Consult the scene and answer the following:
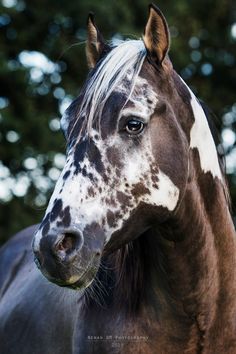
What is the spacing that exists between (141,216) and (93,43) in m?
0.97

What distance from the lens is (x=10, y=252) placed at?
586cm

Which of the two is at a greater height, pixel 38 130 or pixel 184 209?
pixel 184 209

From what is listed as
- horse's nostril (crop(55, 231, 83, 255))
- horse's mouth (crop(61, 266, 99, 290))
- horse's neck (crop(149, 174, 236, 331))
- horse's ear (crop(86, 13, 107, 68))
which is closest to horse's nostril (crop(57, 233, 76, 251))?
horse's nostril (crop(55, 231, 83, 255))

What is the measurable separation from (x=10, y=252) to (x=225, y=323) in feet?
8.43

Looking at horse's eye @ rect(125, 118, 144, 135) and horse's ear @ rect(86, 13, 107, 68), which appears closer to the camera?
horse's eye @ rect(125, 118, 144, 135)

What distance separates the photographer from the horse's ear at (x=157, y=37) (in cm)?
352

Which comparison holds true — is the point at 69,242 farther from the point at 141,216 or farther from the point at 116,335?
the point at 116,335

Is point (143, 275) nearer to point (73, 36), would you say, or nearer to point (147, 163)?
point (147, 163)

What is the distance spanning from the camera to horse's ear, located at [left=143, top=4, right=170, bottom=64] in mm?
3525

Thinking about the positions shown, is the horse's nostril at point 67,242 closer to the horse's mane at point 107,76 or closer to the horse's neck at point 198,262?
the horse's mane at point 107,76

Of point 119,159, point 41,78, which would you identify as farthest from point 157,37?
point 41,78

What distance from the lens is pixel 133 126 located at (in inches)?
132

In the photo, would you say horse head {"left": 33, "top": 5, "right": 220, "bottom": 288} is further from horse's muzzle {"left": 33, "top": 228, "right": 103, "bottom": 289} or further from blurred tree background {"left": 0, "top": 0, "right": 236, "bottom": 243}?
blurred tree background {"left": 0, "top": 0, "right": 236, "bottom": 243}

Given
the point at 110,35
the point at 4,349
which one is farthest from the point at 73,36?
the point at 4,349
